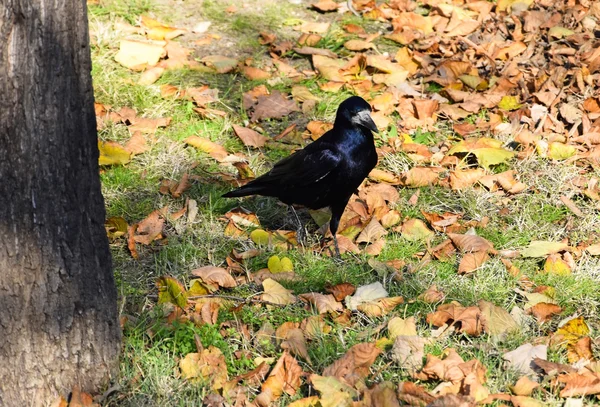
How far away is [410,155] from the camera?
201 inches

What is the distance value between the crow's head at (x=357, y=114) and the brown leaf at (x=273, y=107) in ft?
3.93

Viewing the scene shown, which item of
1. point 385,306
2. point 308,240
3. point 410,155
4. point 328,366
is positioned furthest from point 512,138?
point 328,366

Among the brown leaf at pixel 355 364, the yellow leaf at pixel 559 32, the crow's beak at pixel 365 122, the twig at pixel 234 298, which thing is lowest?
the twig at pixel 234 298

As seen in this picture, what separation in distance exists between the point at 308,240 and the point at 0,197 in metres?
2.01

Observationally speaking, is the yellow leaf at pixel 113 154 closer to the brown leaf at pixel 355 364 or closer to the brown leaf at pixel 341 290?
the brown leaf at pixel 341 290

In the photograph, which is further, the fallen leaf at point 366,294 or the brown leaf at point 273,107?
the brown leaf at point 273,107

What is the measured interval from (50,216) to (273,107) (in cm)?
275

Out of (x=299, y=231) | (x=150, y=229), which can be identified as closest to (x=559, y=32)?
(x=299, y=231)

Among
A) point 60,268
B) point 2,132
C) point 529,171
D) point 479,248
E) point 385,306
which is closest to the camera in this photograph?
point 2,132

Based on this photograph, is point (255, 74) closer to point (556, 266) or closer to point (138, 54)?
point (138, 54)

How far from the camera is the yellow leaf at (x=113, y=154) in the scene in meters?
4.98

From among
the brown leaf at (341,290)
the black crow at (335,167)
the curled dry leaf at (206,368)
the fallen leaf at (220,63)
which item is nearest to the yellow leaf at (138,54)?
the fallen leaf at (220,63)

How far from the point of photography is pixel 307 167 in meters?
4.47

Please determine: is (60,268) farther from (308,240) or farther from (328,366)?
(308,240)
